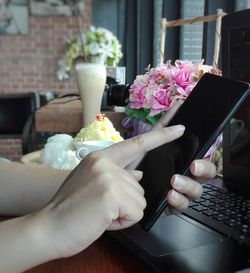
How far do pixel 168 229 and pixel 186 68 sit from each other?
45cm

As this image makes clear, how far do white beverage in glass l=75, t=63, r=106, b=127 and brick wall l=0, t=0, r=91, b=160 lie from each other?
3190mm

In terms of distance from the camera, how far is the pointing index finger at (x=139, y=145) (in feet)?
1.62

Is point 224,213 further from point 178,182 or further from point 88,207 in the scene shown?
point 88,207

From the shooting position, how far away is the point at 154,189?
21.0 inches

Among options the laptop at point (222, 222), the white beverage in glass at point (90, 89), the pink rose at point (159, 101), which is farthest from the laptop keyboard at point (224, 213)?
the white beverage in glass at point (90, 89)

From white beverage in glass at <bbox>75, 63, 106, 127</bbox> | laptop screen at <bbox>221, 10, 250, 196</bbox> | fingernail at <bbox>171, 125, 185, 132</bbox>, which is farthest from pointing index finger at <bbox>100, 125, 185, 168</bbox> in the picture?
white beverage in glass at <bbox>75, 63, 106, 127</bbox>

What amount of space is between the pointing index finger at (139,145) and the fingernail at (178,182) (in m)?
0.05

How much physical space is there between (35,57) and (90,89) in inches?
133

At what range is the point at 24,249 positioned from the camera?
425 mm

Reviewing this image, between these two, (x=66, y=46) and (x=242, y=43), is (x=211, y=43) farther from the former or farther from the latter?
(x=66, y=46)

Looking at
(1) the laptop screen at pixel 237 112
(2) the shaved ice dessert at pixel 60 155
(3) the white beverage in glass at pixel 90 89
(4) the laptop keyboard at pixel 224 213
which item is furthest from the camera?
(3) the white beverage in glass at pixel 90 89

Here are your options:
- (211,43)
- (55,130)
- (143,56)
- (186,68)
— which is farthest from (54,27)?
(186,68)

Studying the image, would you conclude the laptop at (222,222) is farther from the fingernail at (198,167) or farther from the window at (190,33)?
the window at (190,33)

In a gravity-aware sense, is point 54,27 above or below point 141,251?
above
